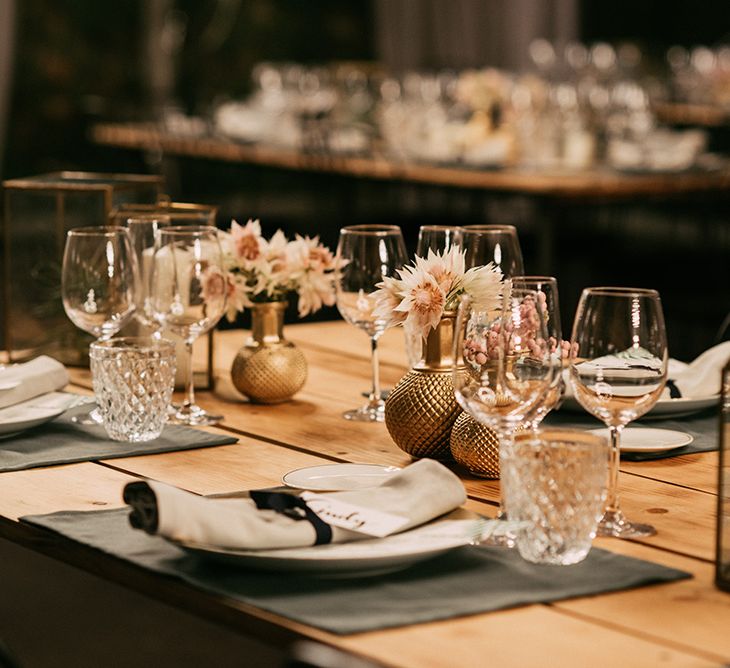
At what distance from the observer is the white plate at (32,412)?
185 centimetres

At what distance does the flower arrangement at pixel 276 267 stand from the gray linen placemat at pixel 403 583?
0.78 meters

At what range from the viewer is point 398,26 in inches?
408

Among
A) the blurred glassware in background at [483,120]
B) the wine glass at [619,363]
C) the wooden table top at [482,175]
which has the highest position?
the blurred glassware in background at [483,120]

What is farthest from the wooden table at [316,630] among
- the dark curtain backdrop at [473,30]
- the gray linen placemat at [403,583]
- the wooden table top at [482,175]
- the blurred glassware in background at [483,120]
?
the dark curtain backdrop at [473,30]

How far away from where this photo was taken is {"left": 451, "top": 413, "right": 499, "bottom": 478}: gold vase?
5.41 ft

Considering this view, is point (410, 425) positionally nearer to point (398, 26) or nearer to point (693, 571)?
point (693, 571)

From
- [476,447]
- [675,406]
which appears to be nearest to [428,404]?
[476,447]

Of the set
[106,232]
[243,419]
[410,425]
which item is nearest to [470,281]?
[410,425]

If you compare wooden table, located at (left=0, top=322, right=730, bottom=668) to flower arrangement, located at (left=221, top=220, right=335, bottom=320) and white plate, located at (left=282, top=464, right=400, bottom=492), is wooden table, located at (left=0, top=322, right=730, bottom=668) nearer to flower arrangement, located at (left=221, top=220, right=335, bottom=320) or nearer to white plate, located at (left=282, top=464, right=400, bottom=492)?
white plate, located at (left=282, top=464, right=400, bottom=492)

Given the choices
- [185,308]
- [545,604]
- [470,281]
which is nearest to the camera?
[545,604]

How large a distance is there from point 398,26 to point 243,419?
8685 mm

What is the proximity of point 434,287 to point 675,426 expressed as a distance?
0.46m

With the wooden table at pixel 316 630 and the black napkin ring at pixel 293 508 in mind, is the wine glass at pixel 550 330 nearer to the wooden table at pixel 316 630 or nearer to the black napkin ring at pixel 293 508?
the wooden table at pixel 316 630

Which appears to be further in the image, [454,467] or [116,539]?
[454,467]
